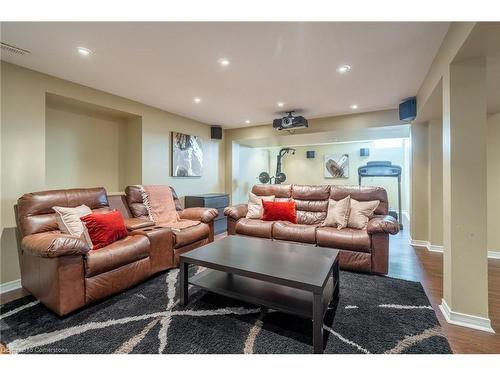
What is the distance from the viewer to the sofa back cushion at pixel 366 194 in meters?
3.13

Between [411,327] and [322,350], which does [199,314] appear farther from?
[411,327]

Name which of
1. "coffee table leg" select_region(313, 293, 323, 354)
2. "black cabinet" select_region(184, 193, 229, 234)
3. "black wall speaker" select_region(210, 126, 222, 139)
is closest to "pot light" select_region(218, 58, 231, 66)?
"coffee table leg" select_region(313, 293, 323, 354)

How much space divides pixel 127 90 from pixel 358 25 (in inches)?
115

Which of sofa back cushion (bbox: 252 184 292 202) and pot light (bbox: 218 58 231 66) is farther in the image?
sofa back cushion (bbox: 252 184 292 202)

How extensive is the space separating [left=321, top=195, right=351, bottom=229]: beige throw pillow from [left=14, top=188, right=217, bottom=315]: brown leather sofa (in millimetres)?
1905

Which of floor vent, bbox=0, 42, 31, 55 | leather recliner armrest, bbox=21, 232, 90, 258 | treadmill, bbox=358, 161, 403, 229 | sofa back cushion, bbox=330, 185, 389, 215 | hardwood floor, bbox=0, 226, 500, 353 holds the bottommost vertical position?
hardwood floor, bbox=0, 226, 500, 353

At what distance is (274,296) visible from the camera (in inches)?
68.0

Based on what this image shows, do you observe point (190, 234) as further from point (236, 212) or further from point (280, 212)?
point (280, 212)

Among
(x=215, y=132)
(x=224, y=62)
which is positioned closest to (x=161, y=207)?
(x=224, y=62)

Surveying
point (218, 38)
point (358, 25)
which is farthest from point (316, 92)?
point (218, 38)

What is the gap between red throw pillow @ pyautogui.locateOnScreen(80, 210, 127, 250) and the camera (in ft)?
7.11

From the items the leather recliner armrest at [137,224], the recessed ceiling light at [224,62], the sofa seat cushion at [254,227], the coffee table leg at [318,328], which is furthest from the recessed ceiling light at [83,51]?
the coffee table leg at [318,328]

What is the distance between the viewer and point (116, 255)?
2080 millimetres

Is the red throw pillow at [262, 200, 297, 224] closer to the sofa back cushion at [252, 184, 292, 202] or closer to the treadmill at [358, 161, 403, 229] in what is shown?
the sofa back cushion at [252, 184, 292, 202]
